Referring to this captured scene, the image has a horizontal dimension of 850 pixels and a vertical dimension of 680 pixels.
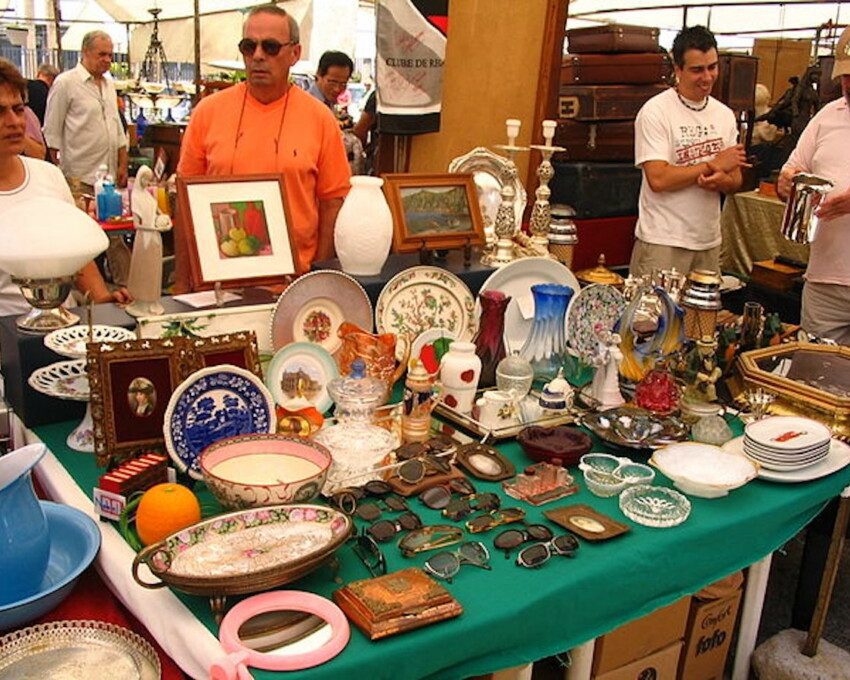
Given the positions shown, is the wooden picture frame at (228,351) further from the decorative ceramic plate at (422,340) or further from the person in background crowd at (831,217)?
the person in background crowd at (831,217)

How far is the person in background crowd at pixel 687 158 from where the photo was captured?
3.26m

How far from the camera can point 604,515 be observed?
1668mm

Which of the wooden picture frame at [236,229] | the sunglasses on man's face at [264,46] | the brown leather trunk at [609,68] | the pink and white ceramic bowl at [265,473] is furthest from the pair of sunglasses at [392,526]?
the brown leather trunk at [609,68]

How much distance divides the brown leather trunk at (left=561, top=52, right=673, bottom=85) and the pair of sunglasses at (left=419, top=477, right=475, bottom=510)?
11.4 ft

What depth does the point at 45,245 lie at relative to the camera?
158cm

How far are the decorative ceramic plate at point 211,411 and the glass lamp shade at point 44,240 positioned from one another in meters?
0.32

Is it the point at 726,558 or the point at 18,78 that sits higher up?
the point at 18,78

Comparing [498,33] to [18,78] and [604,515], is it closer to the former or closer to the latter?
[18,78]

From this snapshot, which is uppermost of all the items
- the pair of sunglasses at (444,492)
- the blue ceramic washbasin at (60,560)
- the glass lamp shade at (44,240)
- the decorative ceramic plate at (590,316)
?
the glass lamp shade at (44,240)

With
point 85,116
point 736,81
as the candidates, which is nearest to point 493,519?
point 736,81

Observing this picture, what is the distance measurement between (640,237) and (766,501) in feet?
6.13

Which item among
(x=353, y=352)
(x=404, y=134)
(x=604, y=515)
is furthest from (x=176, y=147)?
(x=604, y=515)

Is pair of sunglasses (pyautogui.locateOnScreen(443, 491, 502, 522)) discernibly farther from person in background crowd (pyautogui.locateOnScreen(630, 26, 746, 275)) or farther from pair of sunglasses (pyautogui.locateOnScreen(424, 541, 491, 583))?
person in background crowd (pyautogui.locateOnScreen(630, 26, 746, 275))

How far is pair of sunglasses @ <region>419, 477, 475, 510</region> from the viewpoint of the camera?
5.38ft
